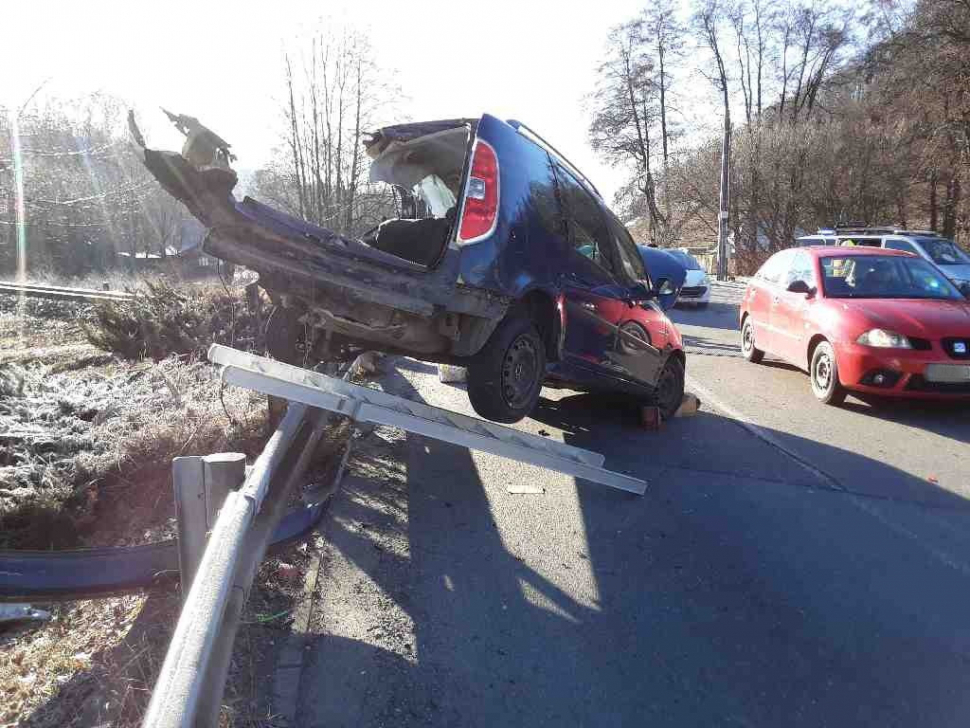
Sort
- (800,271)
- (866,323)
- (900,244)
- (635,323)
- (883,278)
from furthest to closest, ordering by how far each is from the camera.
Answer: (900,244) < (800,271) < (883,278) < (866,323) < (635,323)

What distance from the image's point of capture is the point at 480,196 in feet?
12.7

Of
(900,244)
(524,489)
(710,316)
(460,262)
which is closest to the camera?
(460,262)

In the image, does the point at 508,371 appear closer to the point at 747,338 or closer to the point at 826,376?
the point at 826,376

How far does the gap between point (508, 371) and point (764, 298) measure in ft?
20.6

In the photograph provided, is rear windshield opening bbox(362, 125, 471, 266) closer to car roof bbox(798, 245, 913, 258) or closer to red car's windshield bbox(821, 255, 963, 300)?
red car's windshield bbox(821, 255, 963, 300)

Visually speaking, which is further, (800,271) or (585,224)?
(800,271)

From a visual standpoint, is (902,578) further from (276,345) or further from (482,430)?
(276,345)

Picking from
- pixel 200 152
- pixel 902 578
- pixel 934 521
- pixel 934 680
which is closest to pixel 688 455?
pixel 934 521

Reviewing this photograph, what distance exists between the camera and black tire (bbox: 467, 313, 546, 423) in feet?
13.8

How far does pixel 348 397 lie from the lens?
117 inches

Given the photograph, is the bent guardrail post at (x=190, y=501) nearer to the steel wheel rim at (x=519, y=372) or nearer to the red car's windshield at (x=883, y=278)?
the steel wheel rim at (x=519, y=372)

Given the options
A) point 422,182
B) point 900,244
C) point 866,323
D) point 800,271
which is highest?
point 900,244

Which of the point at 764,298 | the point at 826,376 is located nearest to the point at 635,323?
the point at 826,376

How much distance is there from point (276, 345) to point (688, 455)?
3404mm
